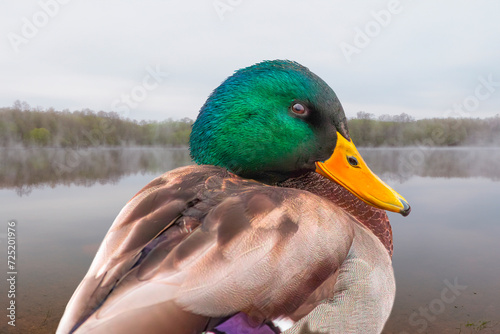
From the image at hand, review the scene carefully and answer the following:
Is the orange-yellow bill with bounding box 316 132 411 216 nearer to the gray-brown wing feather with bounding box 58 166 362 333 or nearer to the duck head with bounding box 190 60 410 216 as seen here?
the duck head with bounding box 190 60 410 216

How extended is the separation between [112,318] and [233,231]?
0.58 m

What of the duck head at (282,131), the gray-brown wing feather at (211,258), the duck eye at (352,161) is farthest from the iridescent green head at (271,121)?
the gray-brown wing feather at (211,258)

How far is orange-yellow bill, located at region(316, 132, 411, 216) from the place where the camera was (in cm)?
257

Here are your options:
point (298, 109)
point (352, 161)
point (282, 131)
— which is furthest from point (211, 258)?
point (352, 161)

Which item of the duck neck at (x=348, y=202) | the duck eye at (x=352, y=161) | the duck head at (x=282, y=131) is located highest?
the duck head at (x=282, y=131)

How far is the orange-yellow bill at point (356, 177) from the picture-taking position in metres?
2.57

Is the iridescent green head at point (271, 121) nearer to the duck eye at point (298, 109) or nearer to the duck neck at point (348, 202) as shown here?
the duck eye at point (298, 109)

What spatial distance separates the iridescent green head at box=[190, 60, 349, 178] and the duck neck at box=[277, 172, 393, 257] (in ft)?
0.61

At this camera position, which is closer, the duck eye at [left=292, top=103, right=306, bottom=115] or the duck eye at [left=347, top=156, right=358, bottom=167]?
the duck eye at [left=292, top=103, right=306, bottom=115]

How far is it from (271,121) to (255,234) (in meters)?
1.10

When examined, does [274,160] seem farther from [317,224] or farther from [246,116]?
[317,224]

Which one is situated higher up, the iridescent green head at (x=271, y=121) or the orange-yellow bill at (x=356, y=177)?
the iridescent green head at (x=271, y=121)

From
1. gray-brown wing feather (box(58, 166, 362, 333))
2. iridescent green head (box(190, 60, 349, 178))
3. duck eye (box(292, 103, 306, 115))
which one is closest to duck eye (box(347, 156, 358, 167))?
iridescent green head (box(190, 60, 349, 178))

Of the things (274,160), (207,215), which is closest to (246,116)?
(274,160)
